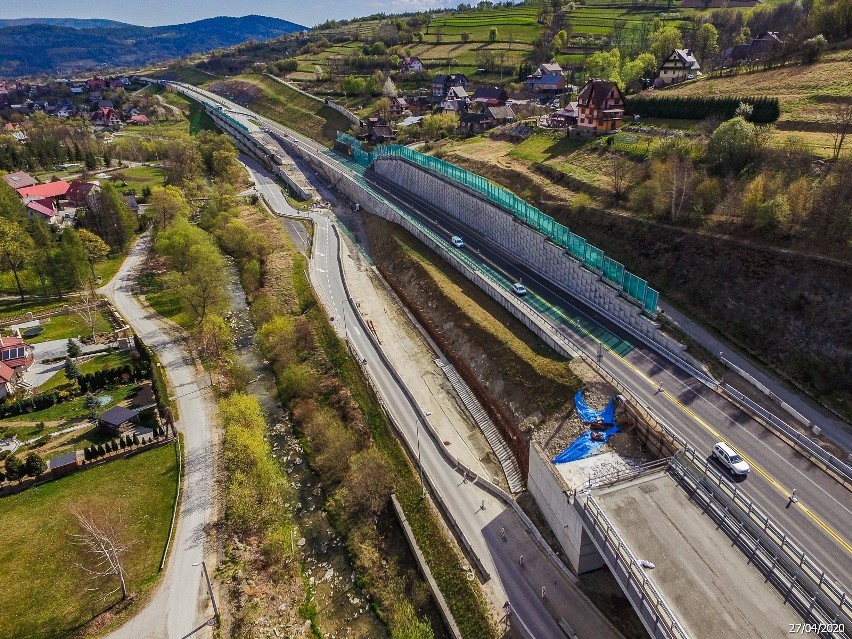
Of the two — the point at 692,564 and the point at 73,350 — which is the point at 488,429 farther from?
the point at 73,350

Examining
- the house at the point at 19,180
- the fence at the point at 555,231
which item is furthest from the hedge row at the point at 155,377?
the house at the point at 19,180

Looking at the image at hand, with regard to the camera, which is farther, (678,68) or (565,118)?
(678,68)

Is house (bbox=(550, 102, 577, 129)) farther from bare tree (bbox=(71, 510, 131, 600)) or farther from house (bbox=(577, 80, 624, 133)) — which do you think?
bare tree (bbox=(71, 510, 131, 600))

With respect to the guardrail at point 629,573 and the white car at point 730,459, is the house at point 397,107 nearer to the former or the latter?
the white car at point 730,459

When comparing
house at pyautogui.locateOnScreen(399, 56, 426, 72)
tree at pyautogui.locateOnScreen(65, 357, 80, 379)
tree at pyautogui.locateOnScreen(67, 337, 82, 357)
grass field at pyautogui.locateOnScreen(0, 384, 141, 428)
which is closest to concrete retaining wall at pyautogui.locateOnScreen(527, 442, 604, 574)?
grass field at pyautogui.locateOnScreen(0, 384, 141, 428)

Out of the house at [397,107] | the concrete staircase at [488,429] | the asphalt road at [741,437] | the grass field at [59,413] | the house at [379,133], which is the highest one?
the house at [397,107]

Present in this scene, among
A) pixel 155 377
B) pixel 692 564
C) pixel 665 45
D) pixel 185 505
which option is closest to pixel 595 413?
pixel 692 564
